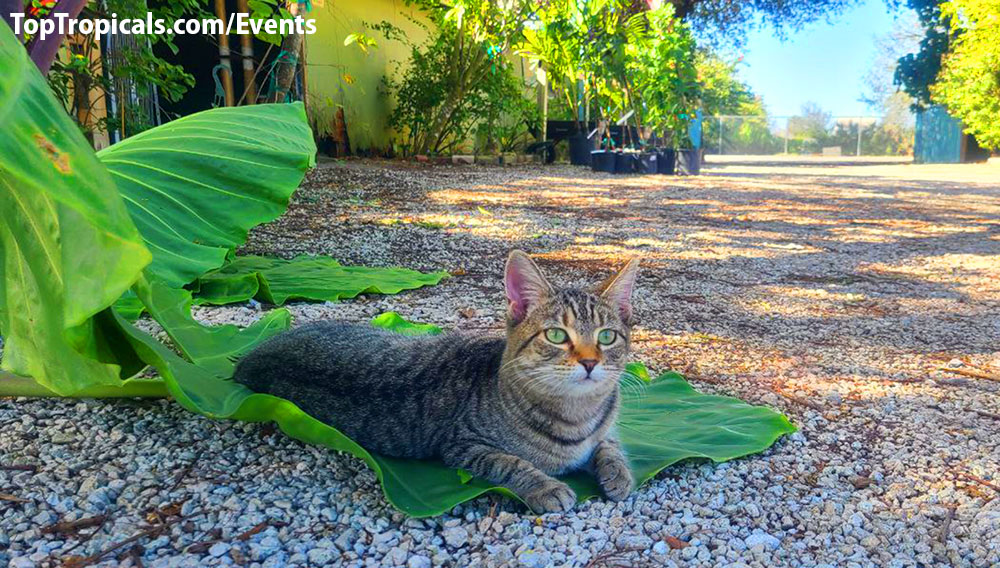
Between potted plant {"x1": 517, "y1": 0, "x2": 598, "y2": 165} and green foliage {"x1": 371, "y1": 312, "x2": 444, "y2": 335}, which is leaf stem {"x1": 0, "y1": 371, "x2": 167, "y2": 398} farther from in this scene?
potted plant {"x1": 517, "y1": 0, "x2": 598, "y2": 165}

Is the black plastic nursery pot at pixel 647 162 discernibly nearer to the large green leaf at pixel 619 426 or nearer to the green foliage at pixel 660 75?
the green foliage at pixel 660 75

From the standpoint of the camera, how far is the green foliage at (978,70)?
16922mm

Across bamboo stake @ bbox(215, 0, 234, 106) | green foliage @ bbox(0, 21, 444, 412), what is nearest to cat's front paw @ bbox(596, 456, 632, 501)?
green foliage @ bbox(0, 21, 444, 412)

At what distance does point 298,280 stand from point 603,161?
345 inches

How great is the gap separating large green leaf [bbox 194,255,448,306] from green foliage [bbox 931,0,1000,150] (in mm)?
17272

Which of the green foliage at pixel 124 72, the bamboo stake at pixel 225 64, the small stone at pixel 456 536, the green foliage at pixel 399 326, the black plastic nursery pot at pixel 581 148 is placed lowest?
the small stone at pixel 456 536

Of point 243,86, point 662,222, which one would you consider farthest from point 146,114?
point 662,222

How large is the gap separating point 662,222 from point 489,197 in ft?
5.70

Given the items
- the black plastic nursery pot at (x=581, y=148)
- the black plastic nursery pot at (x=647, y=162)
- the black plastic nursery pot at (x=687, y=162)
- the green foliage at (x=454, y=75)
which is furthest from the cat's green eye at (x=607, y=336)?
the black plastic nursery pot at (x=581, y=148)

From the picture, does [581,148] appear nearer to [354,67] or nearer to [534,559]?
[354,67]

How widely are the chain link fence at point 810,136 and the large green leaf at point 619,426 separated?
28.4 metres

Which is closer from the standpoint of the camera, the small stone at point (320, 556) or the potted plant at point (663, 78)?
the small stone at point (320, 556)

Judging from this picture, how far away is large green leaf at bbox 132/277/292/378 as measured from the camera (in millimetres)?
1595

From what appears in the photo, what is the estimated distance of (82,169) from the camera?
85 cm
